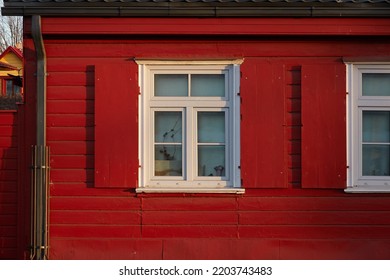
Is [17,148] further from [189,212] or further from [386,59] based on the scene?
[386,59]

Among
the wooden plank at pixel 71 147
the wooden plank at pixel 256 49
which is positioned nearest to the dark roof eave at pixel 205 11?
Result: the wooden plank at pixel 256 49

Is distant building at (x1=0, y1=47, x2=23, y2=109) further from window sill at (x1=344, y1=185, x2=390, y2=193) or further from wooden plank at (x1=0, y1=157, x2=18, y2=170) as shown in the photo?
window sill at (x1=344, y1=185, x2=390, y2=193)

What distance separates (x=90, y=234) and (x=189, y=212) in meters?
1.18

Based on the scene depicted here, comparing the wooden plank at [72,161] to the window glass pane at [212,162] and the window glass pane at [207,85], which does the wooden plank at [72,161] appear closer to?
the window glass pane at [212,162]

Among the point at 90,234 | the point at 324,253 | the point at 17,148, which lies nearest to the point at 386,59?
the point at 324,253

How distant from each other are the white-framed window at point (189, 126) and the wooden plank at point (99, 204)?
234mm

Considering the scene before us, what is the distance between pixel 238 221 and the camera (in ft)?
21.4

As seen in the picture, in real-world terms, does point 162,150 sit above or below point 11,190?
above

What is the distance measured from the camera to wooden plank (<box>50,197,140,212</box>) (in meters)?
6.56

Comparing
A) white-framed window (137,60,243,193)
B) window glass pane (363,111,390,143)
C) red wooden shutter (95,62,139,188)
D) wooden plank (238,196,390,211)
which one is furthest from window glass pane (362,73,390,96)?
red wooden shutter (95,62,139,188)

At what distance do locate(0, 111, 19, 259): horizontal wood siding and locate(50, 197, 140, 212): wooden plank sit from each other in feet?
1.76

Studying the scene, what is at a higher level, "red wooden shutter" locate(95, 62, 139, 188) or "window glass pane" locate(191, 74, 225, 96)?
"window glass pane" locate(191, 74, 225, 96)

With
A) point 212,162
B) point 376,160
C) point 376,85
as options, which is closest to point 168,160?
point 212,162

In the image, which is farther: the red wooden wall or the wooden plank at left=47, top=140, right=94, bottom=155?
the wooden plank at left=47, top=140, right=94, bottom=155
